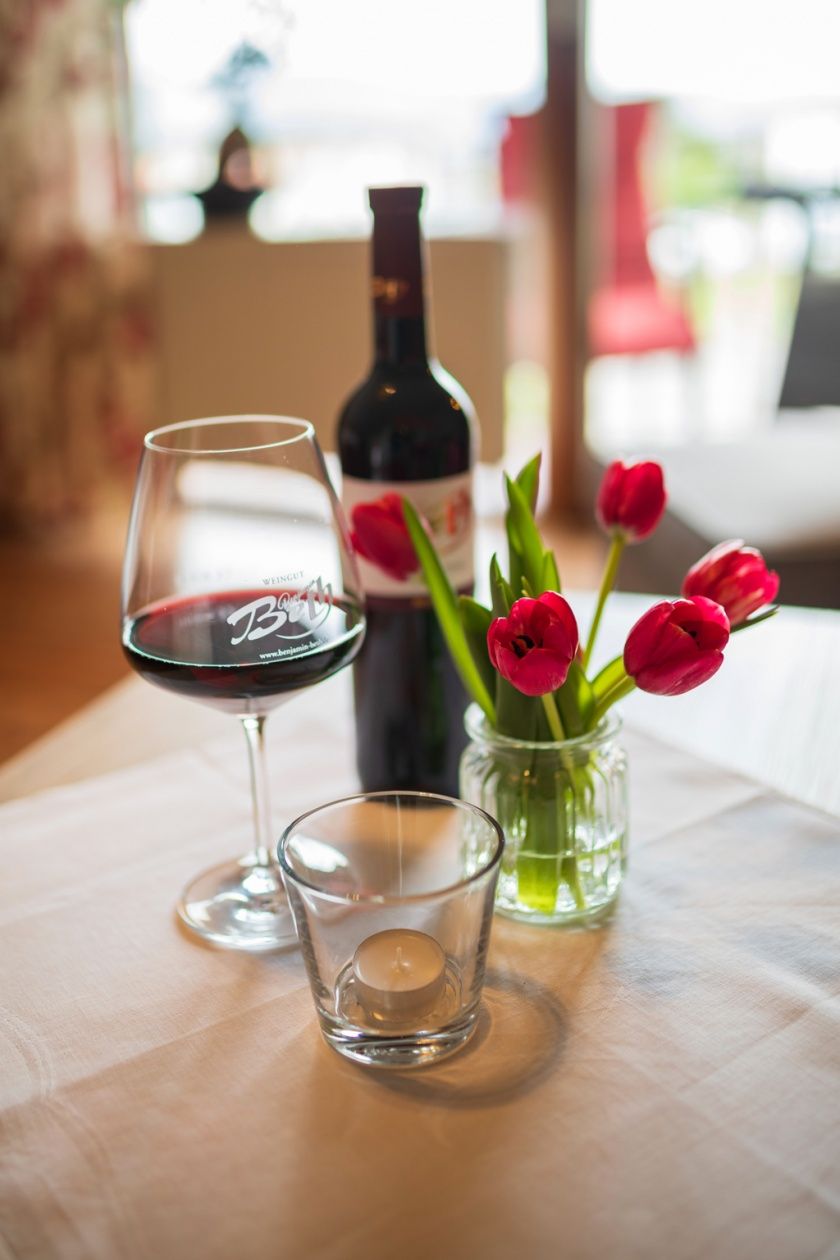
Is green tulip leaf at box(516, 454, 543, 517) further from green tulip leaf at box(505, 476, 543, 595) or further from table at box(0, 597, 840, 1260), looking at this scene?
table at box(0, 597, 840, 1260)

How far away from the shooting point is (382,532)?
69 cm

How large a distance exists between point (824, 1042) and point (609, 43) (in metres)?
2.99

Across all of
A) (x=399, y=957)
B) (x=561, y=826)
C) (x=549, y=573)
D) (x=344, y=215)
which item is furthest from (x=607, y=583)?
(x=344, y=215)

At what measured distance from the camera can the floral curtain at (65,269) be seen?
320 centimetres

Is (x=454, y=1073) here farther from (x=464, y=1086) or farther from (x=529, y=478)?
(x=529, y=478)

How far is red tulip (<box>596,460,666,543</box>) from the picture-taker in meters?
0.68

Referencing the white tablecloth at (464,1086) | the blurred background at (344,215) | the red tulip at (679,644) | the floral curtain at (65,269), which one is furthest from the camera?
the floral curtain at (65,269)

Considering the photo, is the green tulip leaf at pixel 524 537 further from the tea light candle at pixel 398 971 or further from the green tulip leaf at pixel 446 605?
the tea light candle at pixel 398 971

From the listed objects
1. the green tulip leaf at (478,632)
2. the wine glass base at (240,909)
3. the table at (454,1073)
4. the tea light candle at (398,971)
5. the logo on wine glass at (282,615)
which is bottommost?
the wine glass base at (240,909)

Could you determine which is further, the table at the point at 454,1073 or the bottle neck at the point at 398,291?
the bottle neck at the point at 398,291

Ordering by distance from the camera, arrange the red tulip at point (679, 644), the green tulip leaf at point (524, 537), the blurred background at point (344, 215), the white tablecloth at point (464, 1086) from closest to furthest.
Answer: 1. the white tablecloth at point (464, 1086)
2. the red tulip at point (679, 644)
3. the green tulip leaf at point (524, 537)
4. the blurred background at point (344, 215)

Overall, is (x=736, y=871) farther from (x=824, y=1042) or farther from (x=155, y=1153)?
(x=155, y=1153)

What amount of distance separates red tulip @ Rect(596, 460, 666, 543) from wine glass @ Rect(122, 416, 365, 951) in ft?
0.52

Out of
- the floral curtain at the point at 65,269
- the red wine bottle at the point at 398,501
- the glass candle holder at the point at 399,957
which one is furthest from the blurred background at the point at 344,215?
the glass candle holder at the point at 399,957
